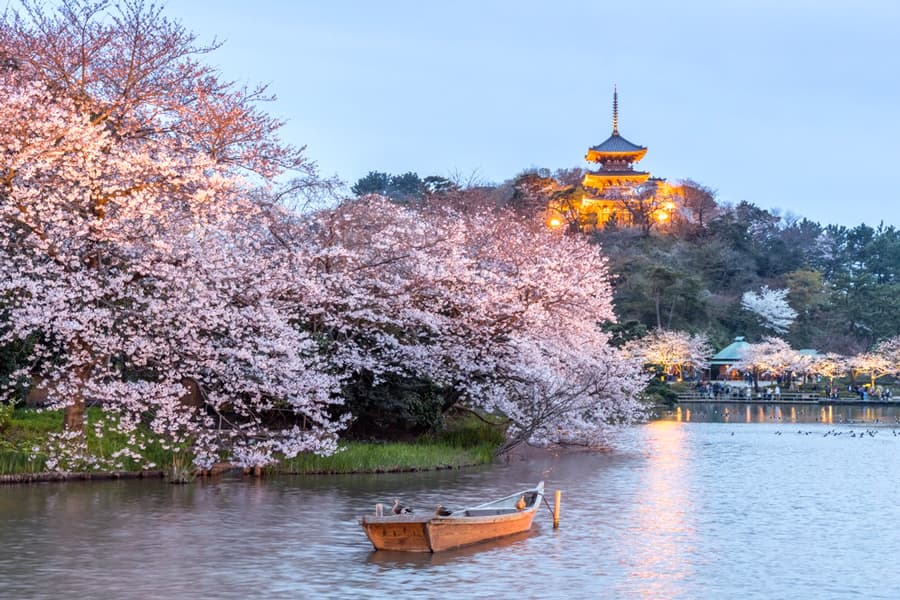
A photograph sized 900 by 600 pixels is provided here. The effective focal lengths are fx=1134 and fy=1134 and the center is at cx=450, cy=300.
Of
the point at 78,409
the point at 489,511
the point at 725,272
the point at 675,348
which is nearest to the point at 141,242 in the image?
the point at 78,409

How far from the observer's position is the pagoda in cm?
10781

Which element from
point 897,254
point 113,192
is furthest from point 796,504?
point 897,254

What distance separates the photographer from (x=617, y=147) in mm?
119812

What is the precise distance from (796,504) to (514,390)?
953 cm

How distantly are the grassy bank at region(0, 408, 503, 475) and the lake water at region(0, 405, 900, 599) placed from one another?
62 cm

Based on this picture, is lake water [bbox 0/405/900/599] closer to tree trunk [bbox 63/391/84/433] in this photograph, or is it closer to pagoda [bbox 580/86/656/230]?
tree trunk [bbox 63/391/84/433]

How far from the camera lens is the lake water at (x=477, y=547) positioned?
53.0 feet

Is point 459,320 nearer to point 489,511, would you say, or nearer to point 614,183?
point 489,511

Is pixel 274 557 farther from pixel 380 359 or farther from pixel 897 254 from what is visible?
pixel 897 254

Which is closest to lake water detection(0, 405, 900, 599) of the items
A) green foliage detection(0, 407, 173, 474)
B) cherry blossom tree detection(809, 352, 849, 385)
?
green foliage detection(0, 407, 173, 474)

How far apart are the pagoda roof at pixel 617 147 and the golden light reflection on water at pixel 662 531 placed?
84.4 meters

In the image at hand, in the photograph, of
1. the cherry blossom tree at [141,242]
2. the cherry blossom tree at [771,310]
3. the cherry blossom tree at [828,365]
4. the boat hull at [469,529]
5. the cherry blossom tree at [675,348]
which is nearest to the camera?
the boat hull at [469,529]

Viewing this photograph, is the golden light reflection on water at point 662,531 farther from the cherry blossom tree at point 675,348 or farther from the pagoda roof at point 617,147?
the pagoda roof at point 617,147

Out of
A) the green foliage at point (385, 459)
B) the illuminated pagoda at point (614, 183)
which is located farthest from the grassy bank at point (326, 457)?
the illuminated pagoda at point (614, 183)
